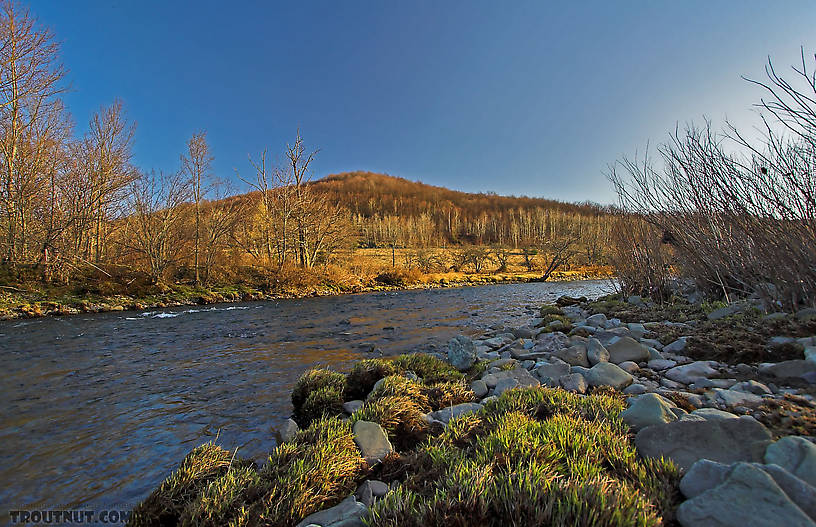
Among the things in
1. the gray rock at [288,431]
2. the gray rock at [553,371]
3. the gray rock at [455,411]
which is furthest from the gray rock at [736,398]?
the gray rock at [288,431]

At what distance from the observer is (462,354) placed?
628 centimetres

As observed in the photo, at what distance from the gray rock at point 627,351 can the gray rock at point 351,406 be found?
374 cm

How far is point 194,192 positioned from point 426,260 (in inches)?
928

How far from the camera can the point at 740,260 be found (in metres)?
6.58

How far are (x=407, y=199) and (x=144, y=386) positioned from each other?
10712 centimetres

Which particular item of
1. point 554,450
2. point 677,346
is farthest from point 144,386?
point 677,346

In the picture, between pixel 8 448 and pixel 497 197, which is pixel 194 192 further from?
pixel 497 197

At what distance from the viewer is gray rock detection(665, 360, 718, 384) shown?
4129 millimetres

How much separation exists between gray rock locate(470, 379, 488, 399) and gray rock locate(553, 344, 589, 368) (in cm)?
169

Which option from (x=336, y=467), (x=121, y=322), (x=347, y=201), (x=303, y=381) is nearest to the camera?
(x=336, y=467)

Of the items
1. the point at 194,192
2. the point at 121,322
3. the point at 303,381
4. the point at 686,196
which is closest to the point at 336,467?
the point at 303,381

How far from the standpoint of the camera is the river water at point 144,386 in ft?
11.4

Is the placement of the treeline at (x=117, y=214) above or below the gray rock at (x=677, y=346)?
above

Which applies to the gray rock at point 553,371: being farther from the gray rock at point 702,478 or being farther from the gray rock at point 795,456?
the gray rock at point 702,478
